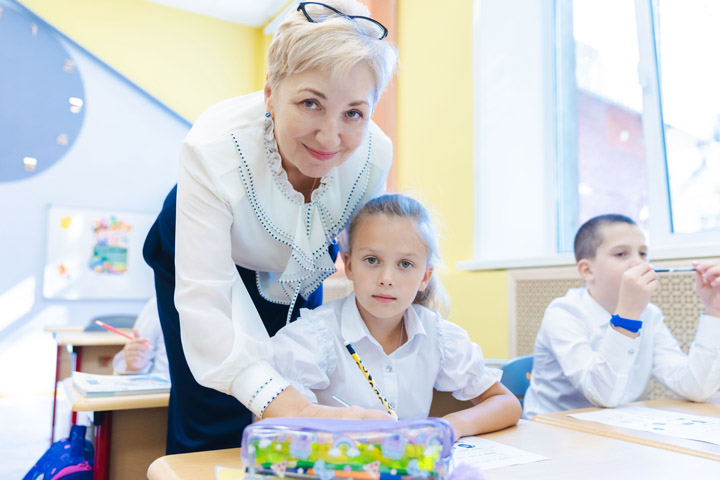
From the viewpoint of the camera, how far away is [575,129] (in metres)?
2.99

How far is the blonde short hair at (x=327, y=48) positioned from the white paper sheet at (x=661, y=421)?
0.77 meters

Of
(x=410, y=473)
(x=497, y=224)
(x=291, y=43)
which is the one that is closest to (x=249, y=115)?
(x=291, y=43)

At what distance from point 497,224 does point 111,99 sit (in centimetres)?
399

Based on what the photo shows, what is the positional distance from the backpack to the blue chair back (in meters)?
1.17

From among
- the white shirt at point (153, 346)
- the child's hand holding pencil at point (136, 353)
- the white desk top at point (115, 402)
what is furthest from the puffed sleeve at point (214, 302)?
the white shirt at point (153, 346)

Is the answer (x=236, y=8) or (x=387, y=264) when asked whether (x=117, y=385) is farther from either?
(x=236, y=8)

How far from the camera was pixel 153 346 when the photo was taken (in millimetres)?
2545

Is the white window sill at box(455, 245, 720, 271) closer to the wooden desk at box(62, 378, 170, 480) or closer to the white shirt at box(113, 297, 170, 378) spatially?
the white shirt at box(113, 297, 170, 378)

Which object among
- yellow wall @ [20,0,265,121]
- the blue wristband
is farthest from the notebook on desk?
yellow wall @ [20,0,265,121]

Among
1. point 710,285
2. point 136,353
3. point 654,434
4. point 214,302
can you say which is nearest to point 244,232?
point 214,302

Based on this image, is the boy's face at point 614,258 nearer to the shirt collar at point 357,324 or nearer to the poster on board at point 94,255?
the shirt collar at point 357,324

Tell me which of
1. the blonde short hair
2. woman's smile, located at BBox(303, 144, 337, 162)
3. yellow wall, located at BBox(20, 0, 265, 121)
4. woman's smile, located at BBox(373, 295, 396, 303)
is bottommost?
woman's smile, located at BBox(373, 295, 396, 303)

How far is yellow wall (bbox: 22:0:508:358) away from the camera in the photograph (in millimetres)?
3002

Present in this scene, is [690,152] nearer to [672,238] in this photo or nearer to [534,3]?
[672,238]
